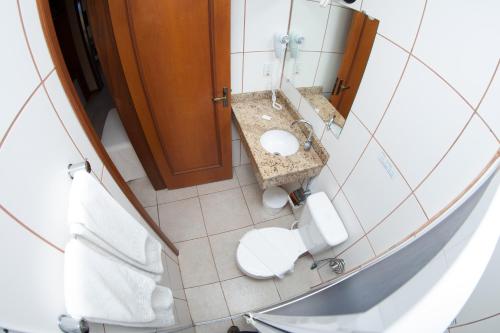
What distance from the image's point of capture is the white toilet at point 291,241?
1.41 meters

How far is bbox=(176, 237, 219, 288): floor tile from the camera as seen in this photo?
1.74 m

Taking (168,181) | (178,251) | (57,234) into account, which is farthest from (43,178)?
(168,181)

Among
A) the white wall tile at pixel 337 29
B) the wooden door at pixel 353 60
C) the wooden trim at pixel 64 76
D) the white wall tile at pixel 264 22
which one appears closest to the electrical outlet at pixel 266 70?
the white wall tile at pixel 264 22

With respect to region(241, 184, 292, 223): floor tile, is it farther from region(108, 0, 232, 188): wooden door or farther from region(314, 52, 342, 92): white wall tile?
region(314, 52, 342, 92): white wall tile

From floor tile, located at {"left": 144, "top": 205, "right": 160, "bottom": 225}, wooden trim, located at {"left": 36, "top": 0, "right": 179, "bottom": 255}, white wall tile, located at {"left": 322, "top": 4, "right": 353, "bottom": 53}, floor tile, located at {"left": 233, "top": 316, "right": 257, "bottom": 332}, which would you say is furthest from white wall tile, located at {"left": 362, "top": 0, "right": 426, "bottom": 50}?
floor tile, located at {"left": 144, "top": 205, "right": 160, "bottom": 225}

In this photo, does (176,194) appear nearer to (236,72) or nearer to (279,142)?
(279,142)

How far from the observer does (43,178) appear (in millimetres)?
503

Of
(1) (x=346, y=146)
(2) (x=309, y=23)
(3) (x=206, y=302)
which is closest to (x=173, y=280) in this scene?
(3) (x=206, y=302)

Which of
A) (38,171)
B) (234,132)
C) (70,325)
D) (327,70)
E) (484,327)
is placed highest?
(234,132)

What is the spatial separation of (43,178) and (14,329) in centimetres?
27

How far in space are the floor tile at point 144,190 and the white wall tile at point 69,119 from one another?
1.38 metres

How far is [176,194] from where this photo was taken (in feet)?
7.13

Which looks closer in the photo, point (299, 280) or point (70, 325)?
point (70, 325)

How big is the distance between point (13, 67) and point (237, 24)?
4.18 feet
